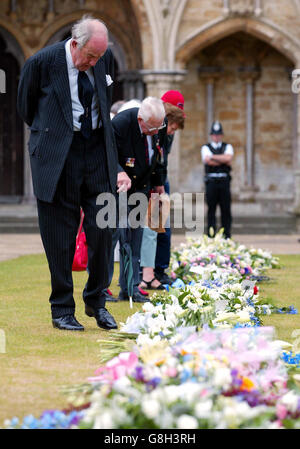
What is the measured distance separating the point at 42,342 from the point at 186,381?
2.24 m

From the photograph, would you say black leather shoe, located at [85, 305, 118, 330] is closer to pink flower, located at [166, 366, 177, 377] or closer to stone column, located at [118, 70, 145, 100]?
pink flower, located at [166, 366, 177, 377]

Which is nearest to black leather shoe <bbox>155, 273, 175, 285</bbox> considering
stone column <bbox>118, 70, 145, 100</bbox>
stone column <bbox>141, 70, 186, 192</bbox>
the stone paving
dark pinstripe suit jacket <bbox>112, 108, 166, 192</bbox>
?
dark pinstripe suit jacket <bbox>112, 108, 166, 192</bbox>

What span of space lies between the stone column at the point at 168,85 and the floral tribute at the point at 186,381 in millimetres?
12640

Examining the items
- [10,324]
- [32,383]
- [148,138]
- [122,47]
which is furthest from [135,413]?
[122,47]

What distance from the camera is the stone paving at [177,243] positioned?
42.4 feet

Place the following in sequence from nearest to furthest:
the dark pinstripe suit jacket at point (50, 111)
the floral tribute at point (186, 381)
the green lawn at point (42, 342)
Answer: the floral tribute at point (186, 381), the green lawn at point (42, 342), the dark pinstripe suit jacket at point (50, 111)

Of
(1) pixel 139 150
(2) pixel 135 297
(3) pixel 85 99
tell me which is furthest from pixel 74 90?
(2) pixel 135 297

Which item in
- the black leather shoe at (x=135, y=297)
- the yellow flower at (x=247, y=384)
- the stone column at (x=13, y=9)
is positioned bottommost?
the black leather shoe at (x=135, y=297)

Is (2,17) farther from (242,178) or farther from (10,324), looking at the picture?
(10,324)

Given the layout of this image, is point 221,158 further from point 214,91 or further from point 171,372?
point 171,372

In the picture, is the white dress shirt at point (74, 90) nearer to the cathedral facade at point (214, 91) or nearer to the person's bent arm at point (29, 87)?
the person's bent arm at point (29, 87)

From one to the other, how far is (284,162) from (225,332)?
16.5 m

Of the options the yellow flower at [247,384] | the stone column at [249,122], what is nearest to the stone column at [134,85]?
the stone column at [249,122]

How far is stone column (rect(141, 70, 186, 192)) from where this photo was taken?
17.4 metres
